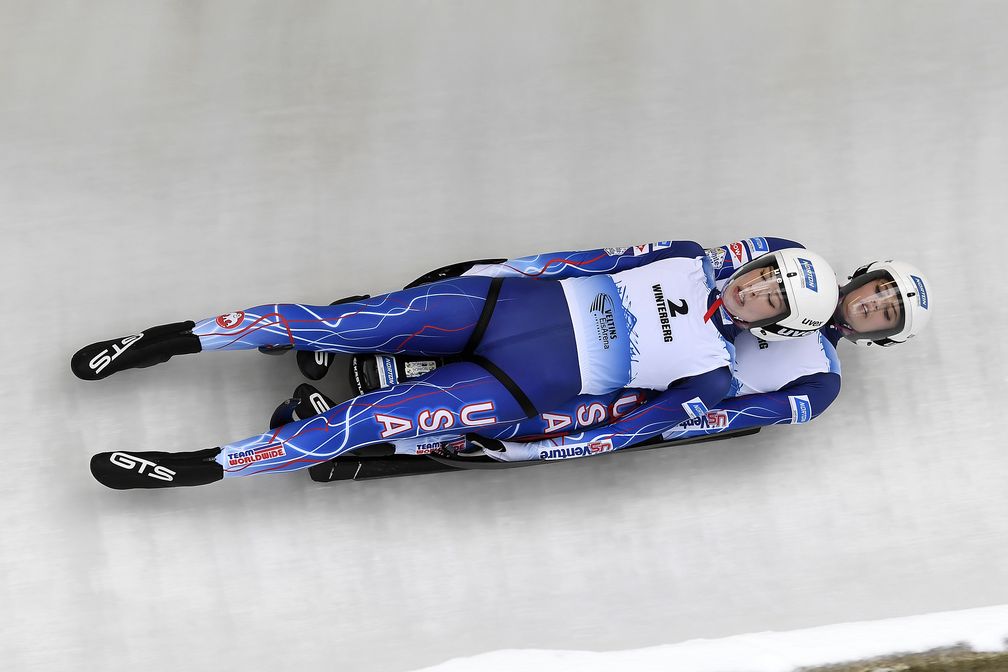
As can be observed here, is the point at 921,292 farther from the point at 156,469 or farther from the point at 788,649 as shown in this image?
the point at 156,469

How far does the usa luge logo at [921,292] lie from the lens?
3.31m

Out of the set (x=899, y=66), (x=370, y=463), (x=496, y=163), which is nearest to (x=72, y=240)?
(x=370, y=463)

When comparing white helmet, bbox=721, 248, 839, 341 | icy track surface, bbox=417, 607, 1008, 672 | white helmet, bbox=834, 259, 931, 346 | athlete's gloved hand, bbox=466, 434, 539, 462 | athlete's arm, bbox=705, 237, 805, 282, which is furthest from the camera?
athlete's arm, bbox=705, 237, 805, 282

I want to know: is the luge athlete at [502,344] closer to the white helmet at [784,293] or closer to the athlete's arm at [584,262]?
the white helmet at [784,293]

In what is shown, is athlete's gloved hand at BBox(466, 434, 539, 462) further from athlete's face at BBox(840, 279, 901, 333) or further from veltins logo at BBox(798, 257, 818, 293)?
athlete's face at BBox(840, 279, 901, 333)

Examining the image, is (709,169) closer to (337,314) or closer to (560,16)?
(560,16)

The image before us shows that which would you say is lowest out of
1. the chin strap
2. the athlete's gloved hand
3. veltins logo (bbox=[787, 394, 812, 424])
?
veltins logo (bbox=[787, 394, 812, 424])

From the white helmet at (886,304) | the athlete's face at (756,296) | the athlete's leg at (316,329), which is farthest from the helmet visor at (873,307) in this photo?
the athlete's leg at (316,329)

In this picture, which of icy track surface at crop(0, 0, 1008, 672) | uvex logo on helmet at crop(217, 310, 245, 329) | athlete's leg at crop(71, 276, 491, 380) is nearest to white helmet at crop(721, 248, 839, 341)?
icy track surface at crop(0, 0, 1008, 672)

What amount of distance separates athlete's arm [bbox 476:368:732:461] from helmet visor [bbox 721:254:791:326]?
0.27m

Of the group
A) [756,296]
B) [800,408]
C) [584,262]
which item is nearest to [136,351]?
[584,262]

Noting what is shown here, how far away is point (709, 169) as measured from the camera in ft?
14.0

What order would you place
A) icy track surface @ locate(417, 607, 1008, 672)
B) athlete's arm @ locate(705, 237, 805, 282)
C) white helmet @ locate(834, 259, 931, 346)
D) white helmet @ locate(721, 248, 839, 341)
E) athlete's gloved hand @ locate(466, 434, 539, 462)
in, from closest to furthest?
1. white helmet @ locate(721, 248, 839, 341)
2. white helmet @ locate(834, 259, 931, 346)
3. athlete's gloved hand @ locate(466, 434, 539, 462)
4. icy track surface @ locate(417, 607, 1008, 672)
5. athlete's arm @ locate(705, 237, 805, 282)

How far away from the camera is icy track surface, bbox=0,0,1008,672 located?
349cm
